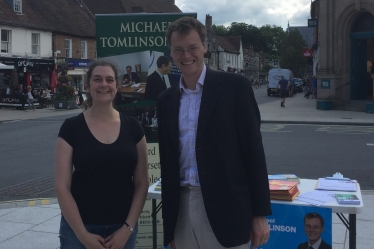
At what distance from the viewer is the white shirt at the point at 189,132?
2.91 meters

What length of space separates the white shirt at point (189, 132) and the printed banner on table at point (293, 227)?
112 centimetres

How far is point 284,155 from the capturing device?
39.1 feet

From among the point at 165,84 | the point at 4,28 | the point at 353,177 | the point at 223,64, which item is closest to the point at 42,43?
the point at 4,28

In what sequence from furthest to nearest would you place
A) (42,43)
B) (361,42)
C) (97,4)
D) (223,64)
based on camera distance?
(223,64)
(97,4)
(42,43)
(361,42)

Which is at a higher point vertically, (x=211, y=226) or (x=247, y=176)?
(x=247, y=176)

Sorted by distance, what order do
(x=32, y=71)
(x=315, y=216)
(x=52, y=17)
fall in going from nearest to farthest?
(x=315, y=216) → (x=32, y=71) → (x=52, y=17)

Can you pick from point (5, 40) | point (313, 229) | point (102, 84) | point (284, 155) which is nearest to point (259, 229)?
point (313, 229)

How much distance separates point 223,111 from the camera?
2.84 meters

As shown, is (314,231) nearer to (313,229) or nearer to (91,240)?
(313,229)

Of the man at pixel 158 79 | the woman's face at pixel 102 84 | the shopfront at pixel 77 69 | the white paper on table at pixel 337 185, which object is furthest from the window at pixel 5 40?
the woman's face at pixel 102 84

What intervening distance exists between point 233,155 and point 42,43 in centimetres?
3575

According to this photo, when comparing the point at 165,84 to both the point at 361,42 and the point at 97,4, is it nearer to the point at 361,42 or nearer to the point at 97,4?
the point at 361,42

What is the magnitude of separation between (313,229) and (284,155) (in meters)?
8.29

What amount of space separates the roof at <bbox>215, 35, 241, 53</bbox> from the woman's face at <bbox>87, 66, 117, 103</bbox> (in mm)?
91607
